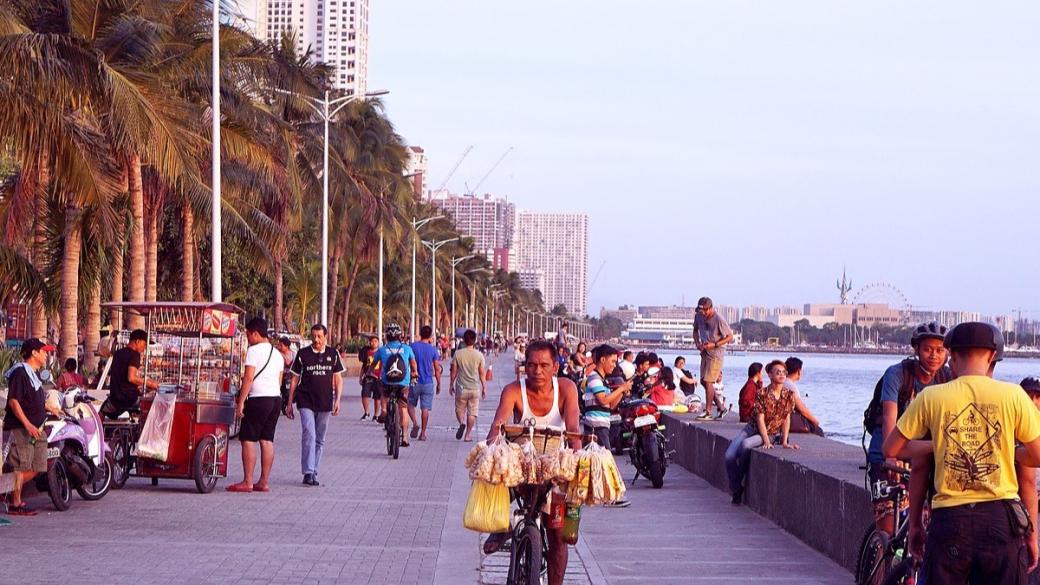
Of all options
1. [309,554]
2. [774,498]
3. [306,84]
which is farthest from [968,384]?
[306,84]

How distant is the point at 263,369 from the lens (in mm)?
15789

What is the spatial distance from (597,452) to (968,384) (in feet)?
9.47

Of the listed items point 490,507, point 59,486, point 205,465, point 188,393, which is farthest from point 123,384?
point 490,507

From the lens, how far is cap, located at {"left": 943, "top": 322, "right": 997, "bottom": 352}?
6.34 m

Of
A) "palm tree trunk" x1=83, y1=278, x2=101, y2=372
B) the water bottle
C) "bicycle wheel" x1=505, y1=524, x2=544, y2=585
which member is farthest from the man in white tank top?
"palm tree trunk" x1=83, y1=278, x2=101, y2=372

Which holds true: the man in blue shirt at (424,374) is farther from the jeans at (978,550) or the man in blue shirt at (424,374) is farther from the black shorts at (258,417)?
the jeans at (978,550)

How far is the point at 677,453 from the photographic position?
21.7 meters

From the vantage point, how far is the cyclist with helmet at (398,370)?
2212cm

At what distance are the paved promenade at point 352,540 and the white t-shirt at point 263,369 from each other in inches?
42.9

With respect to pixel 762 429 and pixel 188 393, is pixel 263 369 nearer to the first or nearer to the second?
pixel 188 393

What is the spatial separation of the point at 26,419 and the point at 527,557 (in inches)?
235

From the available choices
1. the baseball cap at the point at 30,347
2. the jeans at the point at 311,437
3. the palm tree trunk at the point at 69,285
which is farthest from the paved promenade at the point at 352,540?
the palm tree trunk at the point at 69,285

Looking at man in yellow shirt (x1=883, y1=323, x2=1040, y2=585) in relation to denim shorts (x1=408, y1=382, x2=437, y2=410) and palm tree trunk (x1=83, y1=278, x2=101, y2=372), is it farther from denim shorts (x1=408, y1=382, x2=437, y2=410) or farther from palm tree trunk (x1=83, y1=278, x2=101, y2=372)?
palm tree trunk (x1=83, y1=278, x2=101, y2=372)

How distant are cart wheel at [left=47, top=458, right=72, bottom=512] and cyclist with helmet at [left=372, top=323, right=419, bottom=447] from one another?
7.68 metres
